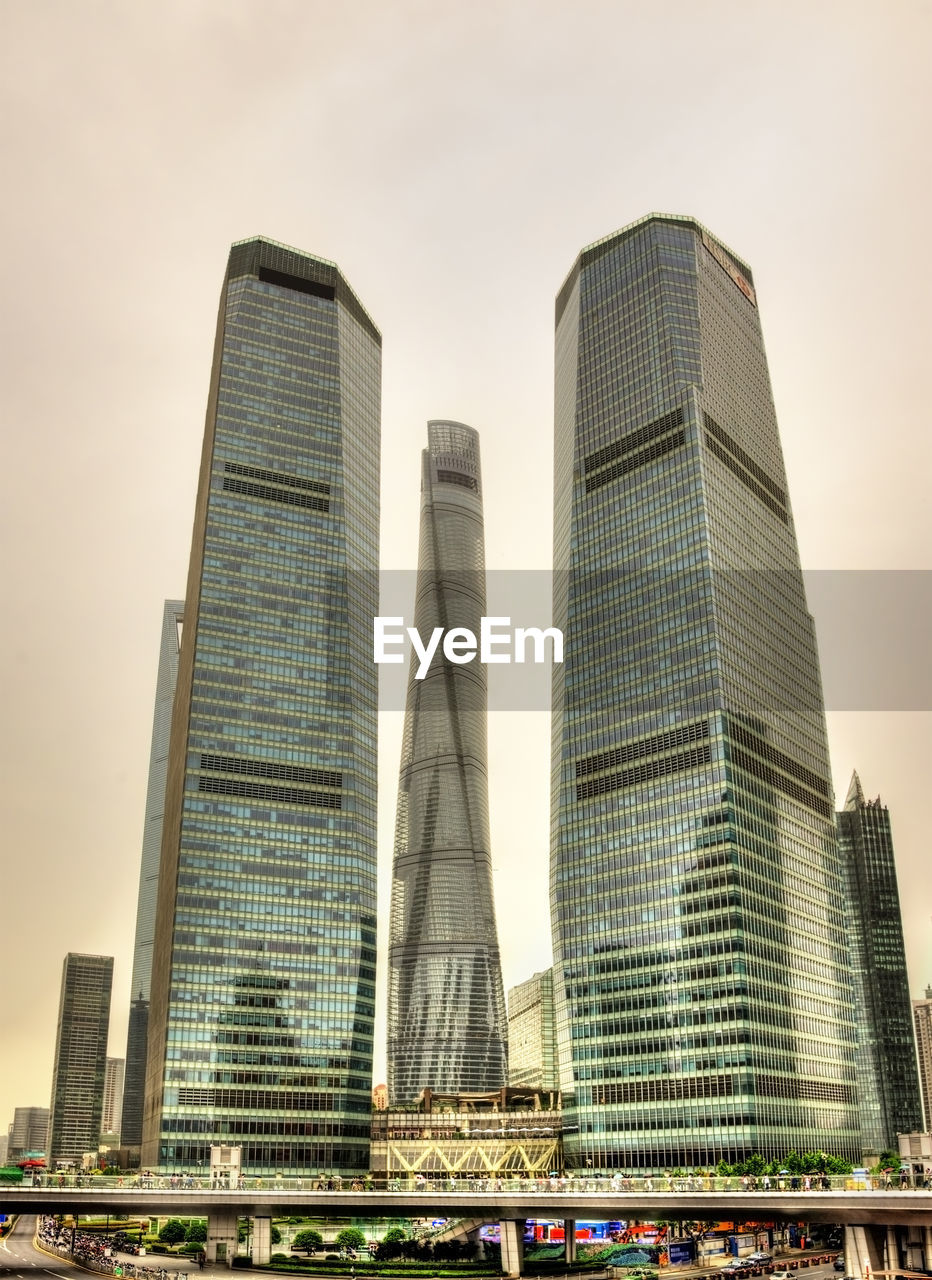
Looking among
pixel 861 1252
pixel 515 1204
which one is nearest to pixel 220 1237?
pixel 515 1204

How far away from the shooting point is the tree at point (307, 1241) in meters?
161

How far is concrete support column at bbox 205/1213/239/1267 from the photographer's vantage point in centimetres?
12694

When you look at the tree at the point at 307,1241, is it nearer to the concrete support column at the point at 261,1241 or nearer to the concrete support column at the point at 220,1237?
the concrete support column at the point at 261,1241

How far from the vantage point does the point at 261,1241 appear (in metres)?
135

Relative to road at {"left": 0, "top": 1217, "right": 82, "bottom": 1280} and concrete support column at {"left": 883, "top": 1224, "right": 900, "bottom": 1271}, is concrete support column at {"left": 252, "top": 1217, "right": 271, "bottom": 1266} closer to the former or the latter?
road at {"left": 0, "top": 1217, "right": 82, "bottom": 1280}

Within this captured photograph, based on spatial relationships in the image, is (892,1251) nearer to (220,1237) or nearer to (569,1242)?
(569,1242)

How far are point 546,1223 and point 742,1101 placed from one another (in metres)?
40.0

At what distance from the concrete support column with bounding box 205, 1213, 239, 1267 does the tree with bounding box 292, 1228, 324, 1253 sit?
35.7 meters

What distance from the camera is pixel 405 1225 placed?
18888cm

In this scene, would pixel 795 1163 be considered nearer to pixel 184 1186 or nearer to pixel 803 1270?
pixel 803 1270

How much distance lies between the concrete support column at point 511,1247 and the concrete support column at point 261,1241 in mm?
25907

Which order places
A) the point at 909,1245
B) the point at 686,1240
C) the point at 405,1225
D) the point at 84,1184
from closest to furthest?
the point at 909,1245 → the point at 84,1184 → the point at 686,1240 → the point at 405,1225

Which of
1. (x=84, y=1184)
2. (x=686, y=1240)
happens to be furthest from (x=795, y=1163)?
(x=84, y=1184)

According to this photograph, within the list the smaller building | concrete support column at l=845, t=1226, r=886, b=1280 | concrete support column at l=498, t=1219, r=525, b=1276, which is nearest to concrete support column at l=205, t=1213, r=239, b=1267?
concrete support column at l=498, t=1219, r=525, b=1276
